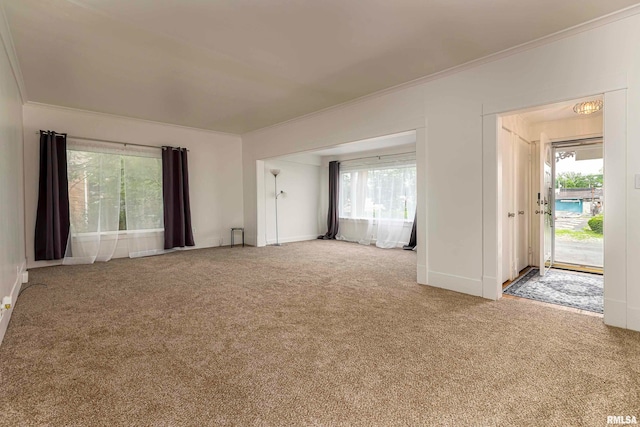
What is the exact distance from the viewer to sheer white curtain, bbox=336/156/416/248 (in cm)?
681

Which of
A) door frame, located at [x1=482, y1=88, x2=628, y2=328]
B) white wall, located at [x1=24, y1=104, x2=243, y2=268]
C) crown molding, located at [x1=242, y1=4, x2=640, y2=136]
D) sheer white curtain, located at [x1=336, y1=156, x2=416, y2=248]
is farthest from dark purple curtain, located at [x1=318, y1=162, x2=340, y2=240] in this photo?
door frame, located at [x1=482, y1=88, x2=628, y2=328]

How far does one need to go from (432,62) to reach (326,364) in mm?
3101

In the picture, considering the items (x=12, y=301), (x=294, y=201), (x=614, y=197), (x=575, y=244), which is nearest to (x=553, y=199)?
(x=575, y=244)

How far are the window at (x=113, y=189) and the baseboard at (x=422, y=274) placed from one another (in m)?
4.83

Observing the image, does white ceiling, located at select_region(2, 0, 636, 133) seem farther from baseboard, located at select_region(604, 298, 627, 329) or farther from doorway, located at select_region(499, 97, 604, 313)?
baseboard, located at select_region(604, 298, 627, 329)

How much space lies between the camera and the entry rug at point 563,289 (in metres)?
3.08

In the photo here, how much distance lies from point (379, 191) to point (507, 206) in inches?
147

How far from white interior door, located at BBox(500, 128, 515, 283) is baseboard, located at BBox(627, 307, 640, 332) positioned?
1.32 m

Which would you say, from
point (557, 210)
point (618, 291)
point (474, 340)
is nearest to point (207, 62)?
point (474, 340)

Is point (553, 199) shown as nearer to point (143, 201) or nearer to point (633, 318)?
point (633, 318)

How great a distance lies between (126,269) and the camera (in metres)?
4.57

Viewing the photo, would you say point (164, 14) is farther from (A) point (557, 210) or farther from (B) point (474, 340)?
(A) point (557, 210)

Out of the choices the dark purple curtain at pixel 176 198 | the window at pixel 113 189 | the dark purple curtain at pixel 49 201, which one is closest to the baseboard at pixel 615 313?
the dark purple curtain at pixel 176 198

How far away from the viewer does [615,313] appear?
249 centimetres
